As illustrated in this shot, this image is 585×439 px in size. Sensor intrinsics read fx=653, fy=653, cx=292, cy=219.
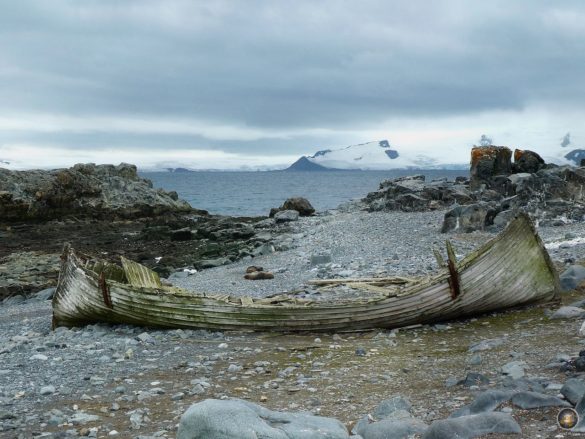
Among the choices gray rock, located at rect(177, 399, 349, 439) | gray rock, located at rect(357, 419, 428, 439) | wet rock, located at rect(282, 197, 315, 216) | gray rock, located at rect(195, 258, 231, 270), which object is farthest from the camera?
wet rock, located at rect(282, 197, 315, 216)

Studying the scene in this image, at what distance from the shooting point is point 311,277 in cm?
1647

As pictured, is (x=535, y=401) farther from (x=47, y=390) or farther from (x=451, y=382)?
(x=47, y=390)

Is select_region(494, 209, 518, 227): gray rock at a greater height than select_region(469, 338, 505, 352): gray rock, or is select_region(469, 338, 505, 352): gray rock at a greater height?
select_region(494, 209, 518, 227): gray rock

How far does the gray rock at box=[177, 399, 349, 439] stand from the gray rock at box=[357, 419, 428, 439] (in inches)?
13.7

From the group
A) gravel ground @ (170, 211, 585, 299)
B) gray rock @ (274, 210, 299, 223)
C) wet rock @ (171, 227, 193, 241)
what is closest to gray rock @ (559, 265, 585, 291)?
gravel ground @ (170, 211, 585, 299)

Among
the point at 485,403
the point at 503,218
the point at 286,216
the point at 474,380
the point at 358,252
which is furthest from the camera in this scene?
the point at 286,216

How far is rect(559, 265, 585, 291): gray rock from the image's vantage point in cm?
1180

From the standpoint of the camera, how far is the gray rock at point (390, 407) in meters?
6.75

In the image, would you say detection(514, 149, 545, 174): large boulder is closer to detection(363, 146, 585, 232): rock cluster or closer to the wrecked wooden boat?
detection(363, 146, 585, 232): rock cluster

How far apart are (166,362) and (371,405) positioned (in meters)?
3.68

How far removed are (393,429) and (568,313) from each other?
5334mm

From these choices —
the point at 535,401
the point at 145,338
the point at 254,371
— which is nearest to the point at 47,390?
the point at 145,338

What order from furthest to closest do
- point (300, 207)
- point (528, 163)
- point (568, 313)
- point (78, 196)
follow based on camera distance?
point (78, 196), point (300, 207), point (528, 163), point (568, 313)

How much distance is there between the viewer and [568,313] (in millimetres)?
10133
